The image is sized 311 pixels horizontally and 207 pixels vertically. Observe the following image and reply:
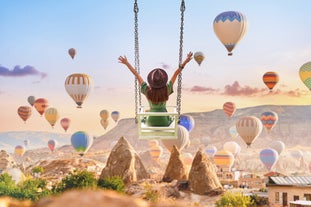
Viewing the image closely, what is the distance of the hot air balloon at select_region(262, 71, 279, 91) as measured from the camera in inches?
3187

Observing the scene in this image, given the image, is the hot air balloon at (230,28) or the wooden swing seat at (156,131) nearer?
→ the wooden swing seat at (156,131)

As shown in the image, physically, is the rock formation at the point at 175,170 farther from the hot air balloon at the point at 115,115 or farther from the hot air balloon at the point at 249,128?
the hot air balloon at the point at 115,115

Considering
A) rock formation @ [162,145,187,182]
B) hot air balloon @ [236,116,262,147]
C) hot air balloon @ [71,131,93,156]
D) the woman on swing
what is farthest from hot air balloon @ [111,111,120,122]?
the woman on swing

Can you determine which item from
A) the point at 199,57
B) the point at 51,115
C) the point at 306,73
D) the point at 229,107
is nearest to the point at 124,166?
the point at 306,73

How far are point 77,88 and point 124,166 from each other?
1971 cm

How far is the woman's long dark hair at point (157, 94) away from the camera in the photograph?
637 inches

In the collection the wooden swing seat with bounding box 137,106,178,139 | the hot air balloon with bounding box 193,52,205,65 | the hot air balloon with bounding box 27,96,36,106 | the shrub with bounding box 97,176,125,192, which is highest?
the hot air balloon with bounding box 193,52,205,65

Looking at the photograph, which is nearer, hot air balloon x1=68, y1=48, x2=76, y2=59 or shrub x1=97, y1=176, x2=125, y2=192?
shrub x1=97, y1=176, x2=125, y2=192

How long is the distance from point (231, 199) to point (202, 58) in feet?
146

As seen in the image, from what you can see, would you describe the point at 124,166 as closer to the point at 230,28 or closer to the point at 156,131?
the point at 230,28

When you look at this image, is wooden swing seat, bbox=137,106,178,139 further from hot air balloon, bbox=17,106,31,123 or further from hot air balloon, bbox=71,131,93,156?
hot air balloon, bbox=17,106,31,123

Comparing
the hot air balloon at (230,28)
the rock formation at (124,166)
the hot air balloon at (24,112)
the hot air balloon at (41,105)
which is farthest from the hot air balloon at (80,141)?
the hot air balloon at (230,28)

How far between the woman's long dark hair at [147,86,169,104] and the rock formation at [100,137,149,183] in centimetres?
3877

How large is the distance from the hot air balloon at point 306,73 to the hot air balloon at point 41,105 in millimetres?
47915
